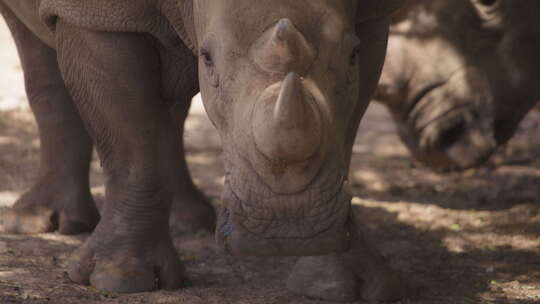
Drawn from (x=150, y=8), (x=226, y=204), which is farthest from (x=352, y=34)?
(x=150, y=8)

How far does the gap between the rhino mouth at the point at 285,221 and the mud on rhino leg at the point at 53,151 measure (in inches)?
81.7

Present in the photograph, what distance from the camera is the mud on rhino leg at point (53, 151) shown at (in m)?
5.41

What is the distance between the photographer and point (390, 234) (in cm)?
569

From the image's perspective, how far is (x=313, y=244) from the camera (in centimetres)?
346

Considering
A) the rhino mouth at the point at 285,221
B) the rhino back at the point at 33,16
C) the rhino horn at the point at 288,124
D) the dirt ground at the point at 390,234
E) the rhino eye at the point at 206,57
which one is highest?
the rhino back at the point at 33,16

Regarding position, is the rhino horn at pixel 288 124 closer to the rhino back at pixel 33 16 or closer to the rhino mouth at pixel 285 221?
the rhino mouth at pixel 285 221

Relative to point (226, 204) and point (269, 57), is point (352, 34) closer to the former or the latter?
point (269, 57)

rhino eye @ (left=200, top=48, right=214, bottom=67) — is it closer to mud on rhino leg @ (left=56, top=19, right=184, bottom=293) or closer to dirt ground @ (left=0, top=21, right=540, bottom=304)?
mud on rhino leg @ (left=56, top=19, right=184, bottom=293)

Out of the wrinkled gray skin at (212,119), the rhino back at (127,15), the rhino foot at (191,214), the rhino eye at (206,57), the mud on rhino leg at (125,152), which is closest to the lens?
the wrinkled gray skin at (212,119)

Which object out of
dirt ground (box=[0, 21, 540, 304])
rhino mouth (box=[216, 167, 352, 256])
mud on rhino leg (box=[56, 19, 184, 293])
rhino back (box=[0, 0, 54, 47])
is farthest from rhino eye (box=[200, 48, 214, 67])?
rhino back (box=[0, 0, 54, 47])

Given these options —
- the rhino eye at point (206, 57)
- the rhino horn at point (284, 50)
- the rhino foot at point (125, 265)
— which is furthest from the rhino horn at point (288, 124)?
the rhino foot at point (125, 265)

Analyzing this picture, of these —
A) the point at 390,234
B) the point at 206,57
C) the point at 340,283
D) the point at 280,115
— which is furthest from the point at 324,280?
the point at 280,115

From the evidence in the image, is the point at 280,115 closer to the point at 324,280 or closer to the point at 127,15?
the point at 127,15

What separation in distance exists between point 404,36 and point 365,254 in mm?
2154
